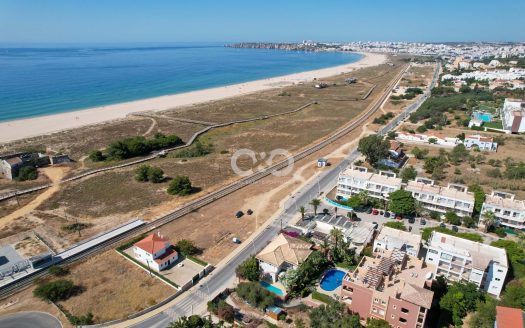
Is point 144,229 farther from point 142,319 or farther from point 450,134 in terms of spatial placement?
point 450,134

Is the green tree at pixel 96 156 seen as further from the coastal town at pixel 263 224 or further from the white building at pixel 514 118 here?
the white building at pixel 514 118

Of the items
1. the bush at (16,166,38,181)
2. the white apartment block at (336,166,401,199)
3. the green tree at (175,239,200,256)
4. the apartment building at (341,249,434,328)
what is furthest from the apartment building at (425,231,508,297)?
the bush at (16,166,38,181)

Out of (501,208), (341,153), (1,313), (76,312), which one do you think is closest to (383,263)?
(501,208)

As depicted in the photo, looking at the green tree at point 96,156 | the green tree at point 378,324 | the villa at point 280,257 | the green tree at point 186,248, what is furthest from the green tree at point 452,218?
the green tree at point 96,156

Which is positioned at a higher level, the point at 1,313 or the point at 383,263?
the point at 383,263

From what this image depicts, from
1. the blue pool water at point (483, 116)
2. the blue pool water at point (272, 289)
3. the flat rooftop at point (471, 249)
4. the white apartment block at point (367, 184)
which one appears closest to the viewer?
the blue pool water at point (272, 289)

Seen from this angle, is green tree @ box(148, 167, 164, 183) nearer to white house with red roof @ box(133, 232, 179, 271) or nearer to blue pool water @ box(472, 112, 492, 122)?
white house with red roof @ box(133, 232, 179, 271)
